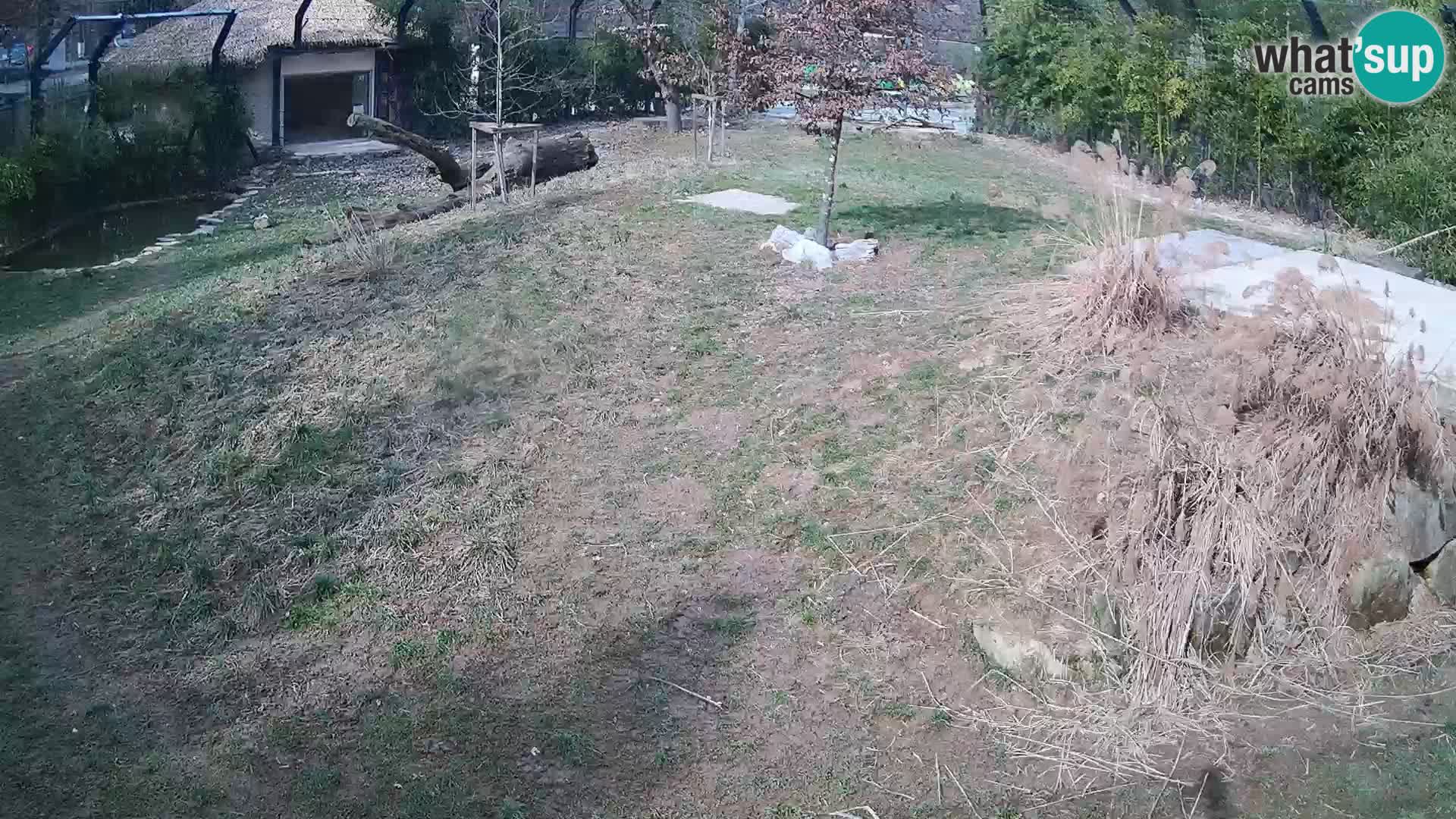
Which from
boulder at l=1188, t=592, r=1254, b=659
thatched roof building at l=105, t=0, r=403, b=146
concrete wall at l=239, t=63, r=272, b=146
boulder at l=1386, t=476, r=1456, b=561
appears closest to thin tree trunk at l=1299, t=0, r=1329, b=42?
boulder at l=1386, t=476, r=1456, b=561

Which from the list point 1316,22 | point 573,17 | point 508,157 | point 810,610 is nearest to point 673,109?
point 573,17

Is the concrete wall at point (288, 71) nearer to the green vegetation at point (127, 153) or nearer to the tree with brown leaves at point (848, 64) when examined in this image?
the green vegetation at point (127, 153)

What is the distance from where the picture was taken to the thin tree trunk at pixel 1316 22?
1377 centimetres

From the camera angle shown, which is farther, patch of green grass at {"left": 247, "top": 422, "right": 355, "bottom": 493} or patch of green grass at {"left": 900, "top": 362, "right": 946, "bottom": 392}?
patch of green grass at {"left": 900, "top": 362, "right": 946, "bottom": 392}

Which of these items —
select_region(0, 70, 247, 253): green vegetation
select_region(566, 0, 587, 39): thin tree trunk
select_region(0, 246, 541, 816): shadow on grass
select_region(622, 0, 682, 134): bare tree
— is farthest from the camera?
select_region(566, 0, 587, 39): thin tree trunk

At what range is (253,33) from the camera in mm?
19109

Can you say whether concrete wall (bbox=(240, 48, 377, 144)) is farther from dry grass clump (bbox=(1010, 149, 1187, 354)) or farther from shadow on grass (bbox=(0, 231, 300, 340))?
dry grass clump (bbox=(1010, 149, 1187, 354))

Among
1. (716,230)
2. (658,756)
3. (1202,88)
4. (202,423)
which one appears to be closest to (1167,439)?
(658,756)

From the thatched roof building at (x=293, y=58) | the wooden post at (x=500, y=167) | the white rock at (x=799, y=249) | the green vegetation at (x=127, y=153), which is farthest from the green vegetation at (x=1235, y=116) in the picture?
the green vegetation at (x=127, y=153)

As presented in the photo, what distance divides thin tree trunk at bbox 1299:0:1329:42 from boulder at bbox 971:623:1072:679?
37.3 feet

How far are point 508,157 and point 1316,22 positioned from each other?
895cm

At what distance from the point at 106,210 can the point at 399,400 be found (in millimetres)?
9631

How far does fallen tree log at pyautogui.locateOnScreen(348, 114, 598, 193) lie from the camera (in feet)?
41.1

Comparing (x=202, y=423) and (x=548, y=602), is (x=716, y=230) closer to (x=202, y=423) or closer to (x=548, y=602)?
(x=202, y=423)
